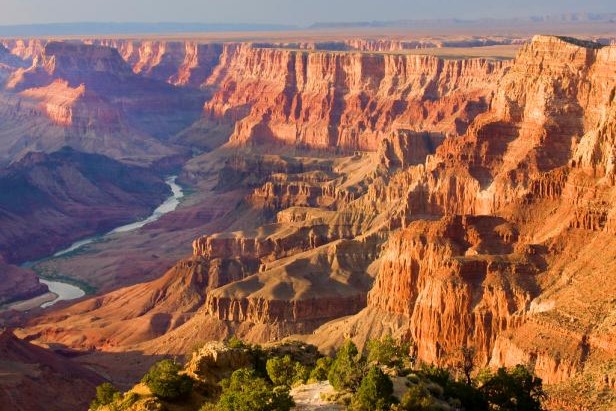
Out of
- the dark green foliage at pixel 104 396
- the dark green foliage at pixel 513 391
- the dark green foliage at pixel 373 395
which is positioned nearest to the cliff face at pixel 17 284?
the dark green foliage at pixel 104 396

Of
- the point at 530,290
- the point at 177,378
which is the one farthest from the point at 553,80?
the point at 177,378

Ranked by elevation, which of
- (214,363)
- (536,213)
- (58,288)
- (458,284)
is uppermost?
(214,363)

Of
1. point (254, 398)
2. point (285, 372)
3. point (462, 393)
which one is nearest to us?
point (254, 398)

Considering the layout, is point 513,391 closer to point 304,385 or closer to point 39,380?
point 304,385

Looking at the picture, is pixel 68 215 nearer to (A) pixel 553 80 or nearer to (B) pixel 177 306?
(B) pixel 177 306

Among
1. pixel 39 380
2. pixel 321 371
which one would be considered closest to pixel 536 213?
pixel 39 380

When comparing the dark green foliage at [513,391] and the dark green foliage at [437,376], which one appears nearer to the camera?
the dark green foliage at [437,376]

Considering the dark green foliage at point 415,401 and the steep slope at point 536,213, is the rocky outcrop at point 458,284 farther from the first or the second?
the dark green foliage at point 415,401
